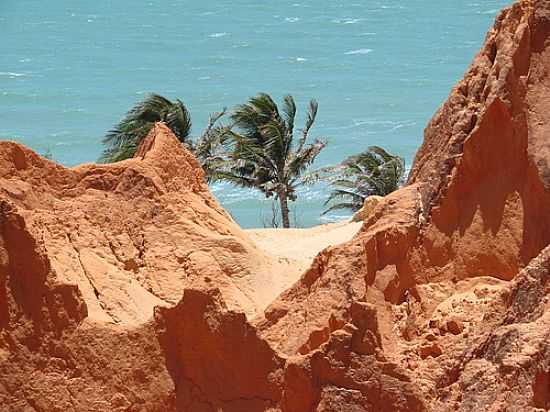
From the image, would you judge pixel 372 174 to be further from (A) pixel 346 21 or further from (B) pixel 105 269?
(A) pixel 346 21

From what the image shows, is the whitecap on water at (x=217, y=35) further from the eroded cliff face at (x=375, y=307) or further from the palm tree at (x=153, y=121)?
the eroded cliff face at (x=375, y=307)

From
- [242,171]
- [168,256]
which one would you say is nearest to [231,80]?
[242,171]

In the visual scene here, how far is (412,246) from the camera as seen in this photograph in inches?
469

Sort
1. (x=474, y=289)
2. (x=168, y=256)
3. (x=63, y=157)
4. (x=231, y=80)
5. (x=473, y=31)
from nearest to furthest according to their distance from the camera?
1. (x=474, y=289)
2. (x=168, y=256)
3. (x=63, y=157)
4. (x=231, y=80)
5. (x=473, y=31)

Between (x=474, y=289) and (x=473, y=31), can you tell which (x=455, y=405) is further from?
(x=473, y=31)

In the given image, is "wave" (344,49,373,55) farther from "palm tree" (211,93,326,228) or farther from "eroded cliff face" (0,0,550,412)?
"eroded cliff face" (0,0,550,412)

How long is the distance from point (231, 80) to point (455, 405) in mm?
67117

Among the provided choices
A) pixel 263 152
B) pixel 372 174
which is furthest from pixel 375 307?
pixel 372 174

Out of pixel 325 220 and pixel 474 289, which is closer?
pixel 474 289

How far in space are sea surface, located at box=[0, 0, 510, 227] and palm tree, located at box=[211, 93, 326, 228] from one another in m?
16.1

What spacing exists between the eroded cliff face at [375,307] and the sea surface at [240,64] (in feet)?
125

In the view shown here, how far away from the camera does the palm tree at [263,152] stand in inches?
1293

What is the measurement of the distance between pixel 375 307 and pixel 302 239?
1453 centimetres

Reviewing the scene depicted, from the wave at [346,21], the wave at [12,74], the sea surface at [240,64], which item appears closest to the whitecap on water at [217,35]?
the sea surface at [240,64]
